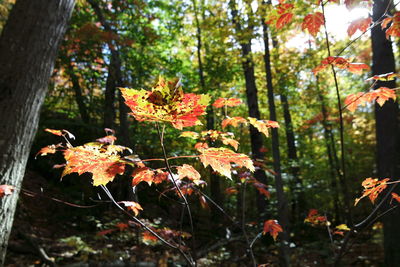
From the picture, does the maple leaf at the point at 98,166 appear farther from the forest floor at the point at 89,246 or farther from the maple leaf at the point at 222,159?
the forest floor at the point at 89,246

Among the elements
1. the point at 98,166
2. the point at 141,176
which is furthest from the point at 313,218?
the point at 98,166

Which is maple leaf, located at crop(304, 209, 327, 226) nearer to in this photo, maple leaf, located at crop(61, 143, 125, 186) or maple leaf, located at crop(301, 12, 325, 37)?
maple leaf, located at crop(301, 12, 325, 37)

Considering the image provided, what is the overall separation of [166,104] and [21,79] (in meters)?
1.60

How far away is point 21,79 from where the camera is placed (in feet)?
6.38

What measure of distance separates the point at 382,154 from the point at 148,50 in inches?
244

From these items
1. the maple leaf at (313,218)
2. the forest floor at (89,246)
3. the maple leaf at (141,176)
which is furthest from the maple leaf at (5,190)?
the maple leaf at (313,218)

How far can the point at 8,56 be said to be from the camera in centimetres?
195

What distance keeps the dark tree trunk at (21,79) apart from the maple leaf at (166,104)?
1432 mm

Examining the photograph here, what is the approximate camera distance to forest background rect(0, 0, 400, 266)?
1657mm

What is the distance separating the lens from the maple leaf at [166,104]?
2.98 ft

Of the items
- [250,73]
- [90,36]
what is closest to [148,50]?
[90,36]

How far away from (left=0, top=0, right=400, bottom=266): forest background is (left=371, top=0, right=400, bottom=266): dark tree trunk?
16 millimetres

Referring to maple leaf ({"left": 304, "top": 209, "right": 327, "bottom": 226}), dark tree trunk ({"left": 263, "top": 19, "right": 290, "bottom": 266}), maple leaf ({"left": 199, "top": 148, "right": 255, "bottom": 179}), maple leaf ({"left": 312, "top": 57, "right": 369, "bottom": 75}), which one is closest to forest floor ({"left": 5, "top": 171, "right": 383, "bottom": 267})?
dark tree trunk ({"left": 263, "top": 19, "right": 290, "bottom": 266})

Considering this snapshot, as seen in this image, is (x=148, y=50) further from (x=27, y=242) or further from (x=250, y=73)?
(x=27, y=242)
